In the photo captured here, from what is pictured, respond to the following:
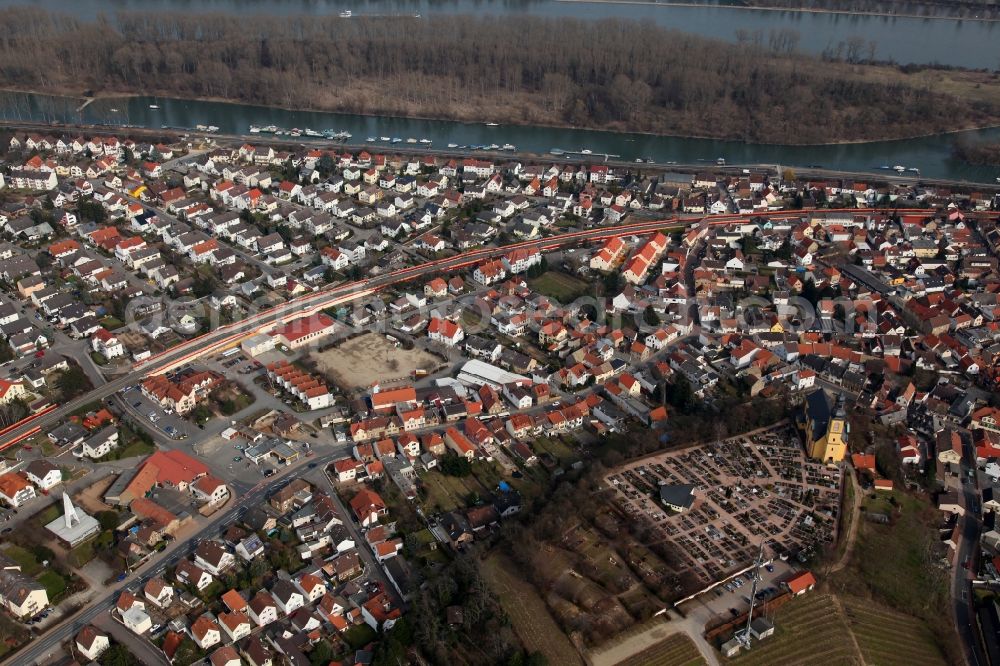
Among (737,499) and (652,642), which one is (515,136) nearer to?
(737,499)

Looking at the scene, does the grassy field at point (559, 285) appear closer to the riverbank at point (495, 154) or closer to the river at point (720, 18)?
the riverbank at point (495, 154)

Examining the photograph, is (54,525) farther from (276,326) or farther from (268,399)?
(276,326)

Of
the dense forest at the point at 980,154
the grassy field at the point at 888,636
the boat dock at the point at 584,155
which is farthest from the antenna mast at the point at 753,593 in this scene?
the dense forest at the point at 980,154

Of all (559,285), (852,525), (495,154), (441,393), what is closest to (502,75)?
(495,154)

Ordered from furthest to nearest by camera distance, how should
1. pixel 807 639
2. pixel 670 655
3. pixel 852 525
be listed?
pixel 852 525
pixel 807 639
pixel 670 655

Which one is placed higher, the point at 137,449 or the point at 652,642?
the point at 137,449

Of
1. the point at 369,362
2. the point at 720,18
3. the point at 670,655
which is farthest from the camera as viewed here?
the point at 720,18
